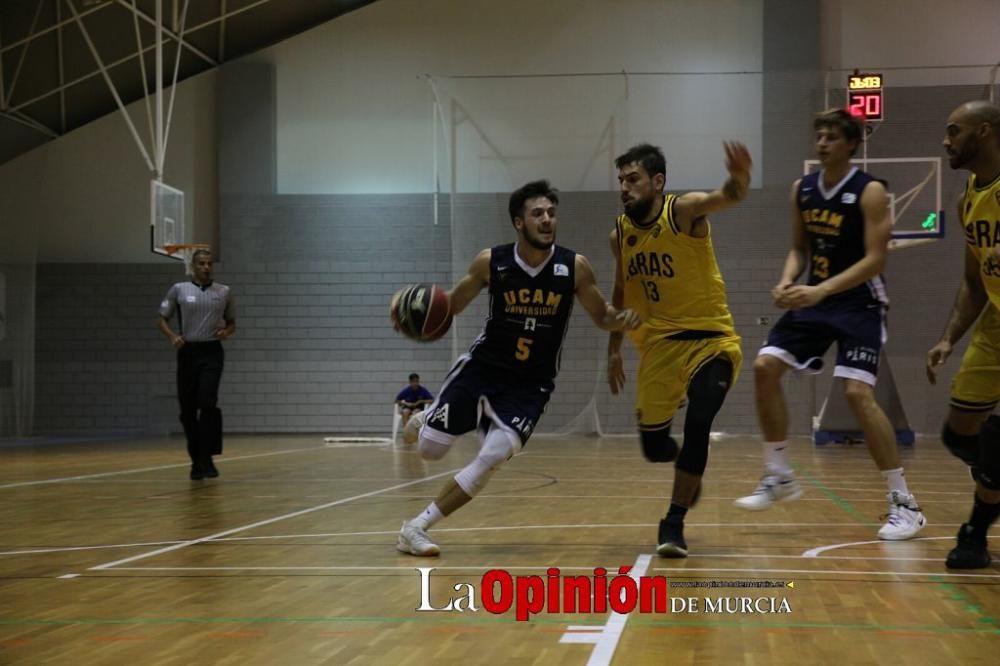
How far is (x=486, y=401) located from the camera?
5398 mm

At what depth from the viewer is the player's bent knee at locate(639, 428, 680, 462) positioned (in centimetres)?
555

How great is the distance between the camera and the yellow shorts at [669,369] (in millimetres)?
5426

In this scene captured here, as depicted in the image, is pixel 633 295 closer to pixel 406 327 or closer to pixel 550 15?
pixel 406 327

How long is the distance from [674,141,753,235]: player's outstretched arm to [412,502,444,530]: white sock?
171cm

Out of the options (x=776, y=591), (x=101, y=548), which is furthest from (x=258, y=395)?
(x=776, y=591)

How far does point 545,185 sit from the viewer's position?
5426 mm

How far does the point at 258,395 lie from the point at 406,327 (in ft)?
49.9

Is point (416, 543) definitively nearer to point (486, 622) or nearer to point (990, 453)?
point (486, 622)

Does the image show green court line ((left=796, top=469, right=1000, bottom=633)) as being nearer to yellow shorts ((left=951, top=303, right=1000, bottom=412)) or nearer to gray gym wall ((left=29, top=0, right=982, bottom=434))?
yellow shorts ((left=951, top=303, right=1000, bottom=412))

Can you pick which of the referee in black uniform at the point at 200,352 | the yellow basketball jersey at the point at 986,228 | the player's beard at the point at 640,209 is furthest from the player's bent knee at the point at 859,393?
the referee in black uniform at the point at 200,352

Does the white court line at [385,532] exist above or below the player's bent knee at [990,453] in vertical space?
below

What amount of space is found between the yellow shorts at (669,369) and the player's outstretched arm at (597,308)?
0.26m

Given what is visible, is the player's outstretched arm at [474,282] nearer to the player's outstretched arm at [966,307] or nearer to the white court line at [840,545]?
the white court line at [840,545]

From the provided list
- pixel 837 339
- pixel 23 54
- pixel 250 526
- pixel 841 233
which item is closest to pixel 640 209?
pixel 841 233
